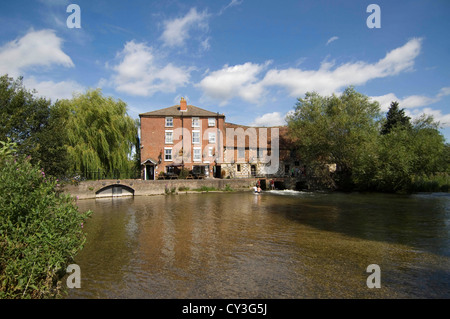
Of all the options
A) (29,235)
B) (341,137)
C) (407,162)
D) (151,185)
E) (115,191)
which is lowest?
(115,191)

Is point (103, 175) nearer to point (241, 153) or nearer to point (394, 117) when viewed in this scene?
point (241, 153)

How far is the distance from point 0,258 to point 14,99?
13.2 m

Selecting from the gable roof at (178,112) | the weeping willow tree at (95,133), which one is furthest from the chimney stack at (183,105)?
the weeping willow tree at (95,133)

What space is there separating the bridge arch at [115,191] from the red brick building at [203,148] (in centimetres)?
562

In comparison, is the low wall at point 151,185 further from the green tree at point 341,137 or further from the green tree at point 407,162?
the green tree at point 407,162

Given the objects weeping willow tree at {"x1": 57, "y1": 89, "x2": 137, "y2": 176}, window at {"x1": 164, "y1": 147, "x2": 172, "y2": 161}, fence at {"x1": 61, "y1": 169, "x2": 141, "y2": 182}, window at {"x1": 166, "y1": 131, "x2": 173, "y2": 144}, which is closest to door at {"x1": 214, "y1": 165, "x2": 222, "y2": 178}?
window at {"x1": 164, "y1": 147, "x2": 172, "y2": 161}

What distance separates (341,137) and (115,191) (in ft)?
90.3

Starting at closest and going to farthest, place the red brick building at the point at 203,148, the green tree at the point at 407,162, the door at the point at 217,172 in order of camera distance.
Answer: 1. the green tree at the point at 407,162
2. the red brick building at the point at 203,148
3. the door at the point at 217,172

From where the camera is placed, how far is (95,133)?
27609 millimetres

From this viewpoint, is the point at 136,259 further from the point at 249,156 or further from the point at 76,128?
the point at 249,156

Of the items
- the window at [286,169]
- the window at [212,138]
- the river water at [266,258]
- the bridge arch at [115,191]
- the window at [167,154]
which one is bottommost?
the river water at [266,258]

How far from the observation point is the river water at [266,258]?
5824 mm

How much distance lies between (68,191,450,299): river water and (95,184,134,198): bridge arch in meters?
14.4

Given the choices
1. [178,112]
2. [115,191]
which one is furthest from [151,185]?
[178,112]
